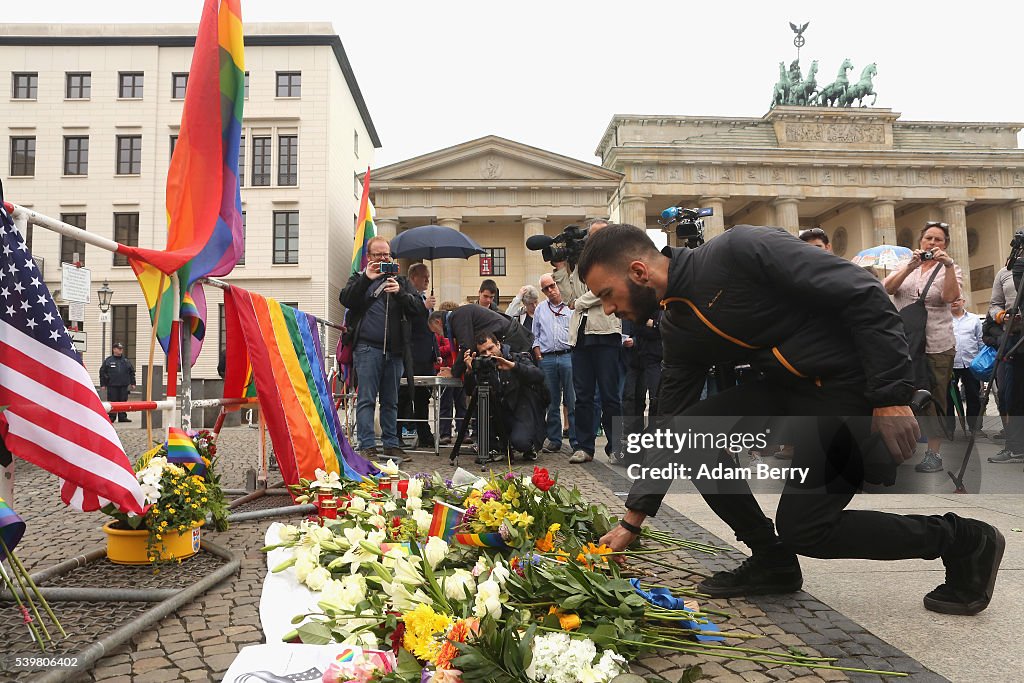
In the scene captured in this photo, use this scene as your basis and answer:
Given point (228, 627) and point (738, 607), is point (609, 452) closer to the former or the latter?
point (738, 607)

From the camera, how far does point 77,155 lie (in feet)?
115

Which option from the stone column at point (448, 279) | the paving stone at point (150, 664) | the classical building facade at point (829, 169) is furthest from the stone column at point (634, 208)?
the paving stone at point (150, 664)

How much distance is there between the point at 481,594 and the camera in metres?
1.93

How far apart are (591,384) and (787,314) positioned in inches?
198

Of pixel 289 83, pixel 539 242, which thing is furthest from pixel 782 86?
pixel 539 242

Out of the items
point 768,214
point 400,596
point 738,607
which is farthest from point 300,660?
point 768,214

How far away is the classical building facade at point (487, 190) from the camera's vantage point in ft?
127

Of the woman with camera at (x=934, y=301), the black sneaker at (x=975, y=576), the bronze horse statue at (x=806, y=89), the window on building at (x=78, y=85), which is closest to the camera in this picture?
the black sneaker at (x=975, y=576)

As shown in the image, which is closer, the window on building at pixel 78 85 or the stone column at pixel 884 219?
the window on building at pixel 78 85

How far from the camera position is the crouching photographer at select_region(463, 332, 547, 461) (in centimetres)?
755

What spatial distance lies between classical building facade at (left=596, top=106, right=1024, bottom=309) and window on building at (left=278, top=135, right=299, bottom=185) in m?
17.5

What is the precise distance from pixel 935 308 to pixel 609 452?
360 centimetres

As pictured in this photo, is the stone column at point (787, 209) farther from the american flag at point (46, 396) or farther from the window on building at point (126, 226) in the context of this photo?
the american flag at point (46, 396)

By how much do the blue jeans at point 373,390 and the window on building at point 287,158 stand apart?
3070cm
